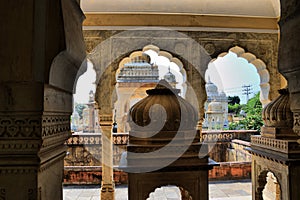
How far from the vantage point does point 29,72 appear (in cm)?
129

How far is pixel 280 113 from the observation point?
372 centimetres

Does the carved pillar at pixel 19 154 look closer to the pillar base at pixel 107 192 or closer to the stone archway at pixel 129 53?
the stone archway at pixel 129 53

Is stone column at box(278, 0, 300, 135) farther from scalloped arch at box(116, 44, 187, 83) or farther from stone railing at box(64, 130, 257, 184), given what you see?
stone railing at box(64, 130, 257, 184)

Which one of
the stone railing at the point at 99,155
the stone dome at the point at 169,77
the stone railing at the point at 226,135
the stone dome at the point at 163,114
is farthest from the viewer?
the stone dome at the point at 169,77

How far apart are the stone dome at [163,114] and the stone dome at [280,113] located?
4.67 feet

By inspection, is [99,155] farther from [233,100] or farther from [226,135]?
[233,100]

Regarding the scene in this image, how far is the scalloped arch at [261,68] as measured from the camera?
6.38m

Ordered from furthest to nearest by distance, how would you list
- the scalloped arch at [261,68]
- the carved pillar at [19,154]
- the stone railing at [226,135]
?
the stone railing at [226,135] → the scalloped arch at [261,68] → the carved pillar at [19,154]

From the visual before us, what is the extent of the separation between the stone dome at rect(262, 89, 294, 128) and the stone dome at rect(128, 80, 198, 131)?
142 centimetres

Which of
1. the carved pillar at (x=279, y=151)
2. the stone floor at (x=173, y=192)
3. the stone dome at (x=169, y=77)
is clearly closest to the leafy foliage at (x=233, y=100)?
the stone dome at (x=169, y=77)

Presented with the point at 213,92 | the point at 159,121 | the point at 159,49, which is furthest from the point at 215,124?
the point at 159,121

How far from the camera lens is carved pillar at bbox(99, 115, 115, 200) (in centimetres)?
615

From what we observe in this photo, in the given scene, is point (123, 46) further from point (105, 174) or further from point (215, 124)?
point (215, 124)

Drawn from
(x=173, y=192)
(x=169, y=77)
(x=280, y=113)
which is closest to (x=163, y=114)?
(x=280, y=113)
